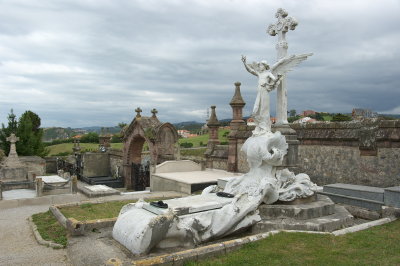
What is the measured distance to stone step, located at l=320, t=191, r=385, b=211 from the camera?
26.0ft

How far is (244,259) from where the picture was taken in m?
5.08

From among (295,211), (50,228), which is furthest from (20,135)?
(295,211)

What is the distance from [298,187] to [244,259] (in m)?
2.92

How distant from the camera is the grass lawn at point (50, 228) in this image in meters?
6.85

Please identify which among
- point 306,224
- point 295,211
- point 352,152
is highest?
point 352,152

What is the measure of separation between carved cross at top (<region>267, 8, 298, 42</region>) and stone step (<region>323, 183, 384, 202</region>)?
4285mm

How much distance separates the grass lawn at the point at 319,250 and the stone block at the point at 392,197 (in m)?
1.54

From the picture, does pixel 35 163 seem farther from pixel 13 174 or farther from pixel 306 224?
pixel 306 224

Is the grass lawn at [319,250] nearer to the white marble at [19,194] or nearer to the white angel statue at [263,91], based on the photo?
the white angel statue at [263,91]

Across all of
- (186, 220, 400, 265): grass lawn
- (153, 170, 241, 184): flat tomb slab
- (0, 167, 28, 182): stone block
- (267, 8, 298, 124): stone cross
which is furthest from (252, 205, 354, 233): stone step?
(0, 167, 28, 182): stone block

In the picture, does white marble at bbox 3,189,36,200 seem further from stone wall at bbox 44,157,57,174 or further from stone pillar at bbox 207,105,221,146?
stone wall at bbox 44,157,57,174

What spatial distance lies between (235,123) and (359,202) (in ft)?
27.6

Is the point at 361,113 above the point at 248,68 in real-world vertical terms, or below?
below

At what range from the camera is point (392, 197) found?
7586 millimetres
